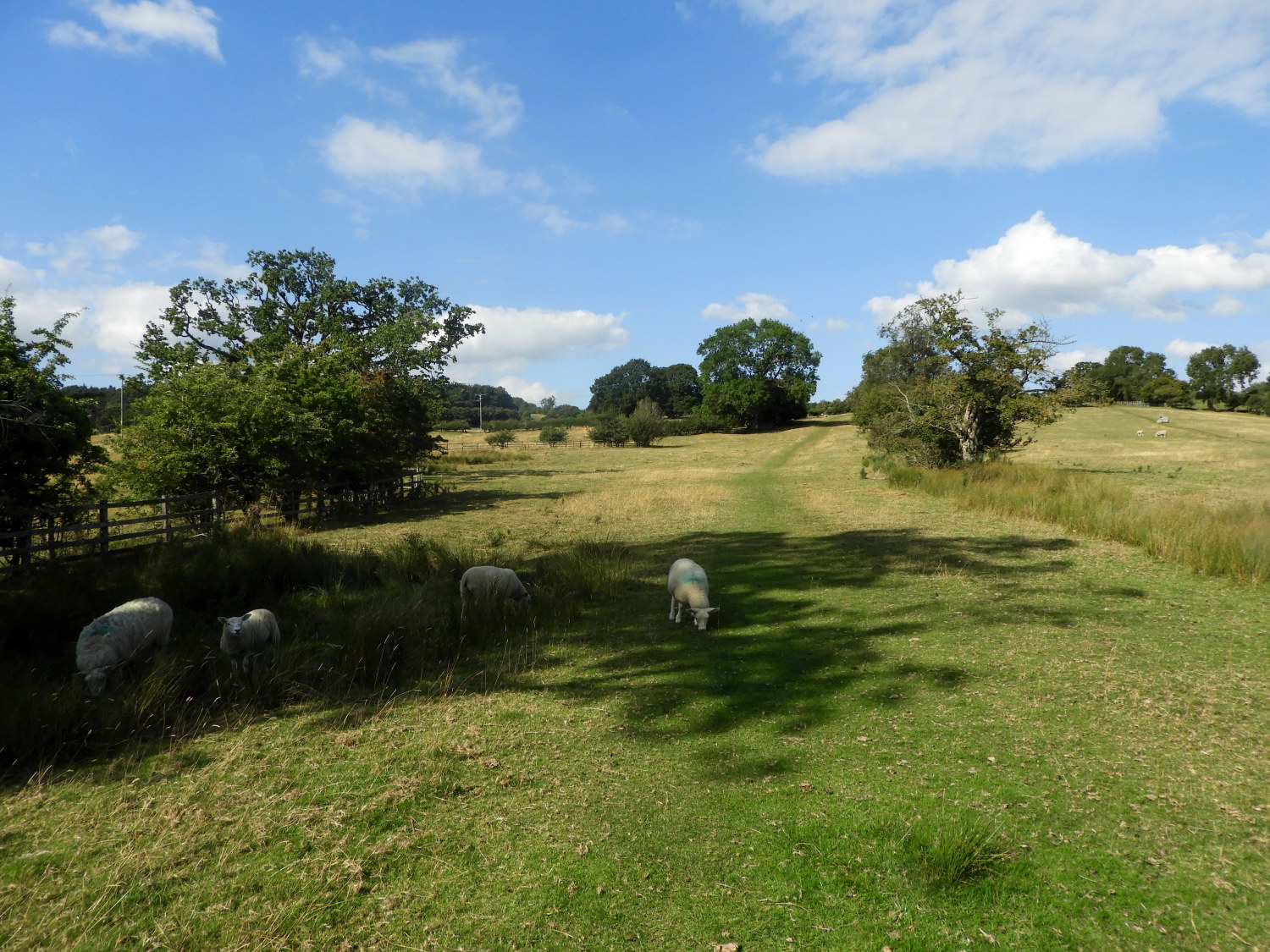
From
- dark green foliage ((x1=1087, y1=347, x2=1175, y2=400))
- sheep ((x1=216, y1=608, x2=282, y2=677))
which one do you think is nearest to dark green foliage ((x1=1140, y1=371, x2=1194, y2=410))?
dark green foliage ((x1=1087, y1=347, x2=1175, y2=400))

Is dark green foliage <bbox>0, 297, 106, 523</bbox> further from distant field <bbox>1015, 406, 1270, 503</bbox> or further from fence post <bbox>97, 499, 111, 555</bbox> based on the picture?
distant field <bbox>1015, 406, 1270, 503</bbox>

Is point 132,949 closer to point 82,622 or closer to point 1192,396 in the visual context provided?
point 82,622

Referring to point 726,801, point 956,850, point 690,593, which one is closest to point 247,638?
point 690,593

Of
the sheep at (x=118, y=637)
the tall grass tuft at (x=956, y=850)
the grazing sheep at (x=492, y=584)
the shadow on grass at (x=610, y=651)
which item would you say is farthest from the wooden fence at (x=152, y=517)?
the tall grass tuft at (x=956, y=850)

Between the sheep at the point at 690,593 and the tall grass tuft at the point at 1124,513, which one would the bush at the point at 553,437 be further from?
the sheep at the point at 690,593

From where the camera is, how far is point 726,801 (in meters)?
5.28

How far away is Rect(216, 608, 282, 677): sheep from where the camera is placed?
8.00 meters

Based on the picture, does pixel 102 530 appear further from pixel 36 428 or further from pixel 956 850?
pixel 956 850

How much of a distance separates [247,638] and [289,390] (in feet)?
55.3

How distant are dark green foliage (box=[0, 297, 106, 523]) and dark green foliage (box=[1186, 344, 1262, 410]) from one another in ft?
455

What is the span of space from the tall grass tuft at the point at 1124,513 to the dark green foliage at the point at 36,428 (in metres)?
21.9

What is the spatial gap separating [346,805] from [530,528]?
1501 cm

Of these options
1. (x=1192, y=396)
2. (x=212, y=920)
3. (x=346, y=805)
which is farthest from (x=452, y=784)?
(x=1192, y=396)

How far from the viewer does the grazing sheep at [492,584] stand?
11.0 m
